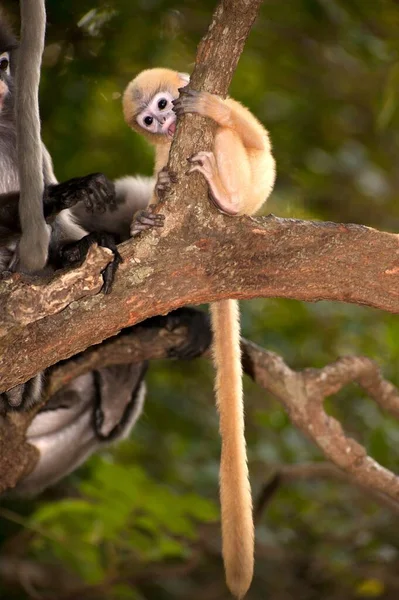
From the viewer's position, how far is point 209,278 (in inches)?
98.8

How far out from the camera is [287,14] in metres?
4.41

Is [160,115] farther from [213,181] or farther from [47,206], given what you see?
[213,181]

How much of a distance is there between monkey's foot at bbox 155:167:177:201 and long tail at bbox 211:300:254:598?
558mm

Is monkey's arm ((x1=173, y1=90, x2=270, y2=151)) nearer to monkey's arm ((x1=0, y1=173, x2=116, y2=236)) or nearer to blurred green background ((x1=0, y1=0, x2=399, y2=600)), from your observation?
monkey's arm ((x1=0, y1=173, x2=116, y2=236))

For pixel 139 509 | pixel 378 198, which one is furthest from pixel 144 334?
pixel 378 198

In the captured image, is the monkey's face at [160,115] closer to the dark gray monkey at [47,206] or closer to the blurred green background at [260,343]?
the dark gray monkey at [47,206]

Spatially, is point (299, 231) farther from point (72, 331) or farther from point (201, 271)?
point (72, 331)

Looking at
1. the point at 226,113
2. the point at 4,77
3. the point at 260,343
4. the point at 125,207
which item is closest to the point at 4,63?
the point at 4,77

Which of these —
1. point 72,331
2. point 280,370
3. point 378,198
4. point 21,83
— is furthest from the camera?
point 378,198

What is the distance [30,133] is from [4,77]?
100cm

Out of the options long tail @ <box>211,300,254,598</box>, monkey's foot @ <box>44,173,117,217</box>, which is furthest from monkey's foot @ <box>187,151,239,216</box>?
long tail @ <box>211,300,254,598</box>

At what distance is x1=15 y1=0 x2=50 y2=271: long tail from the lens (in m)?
2.12

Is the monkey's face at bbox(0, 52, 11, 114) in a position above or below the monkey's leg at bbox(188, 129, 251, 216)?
below

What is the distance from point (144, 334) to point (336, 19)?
1.67 m
